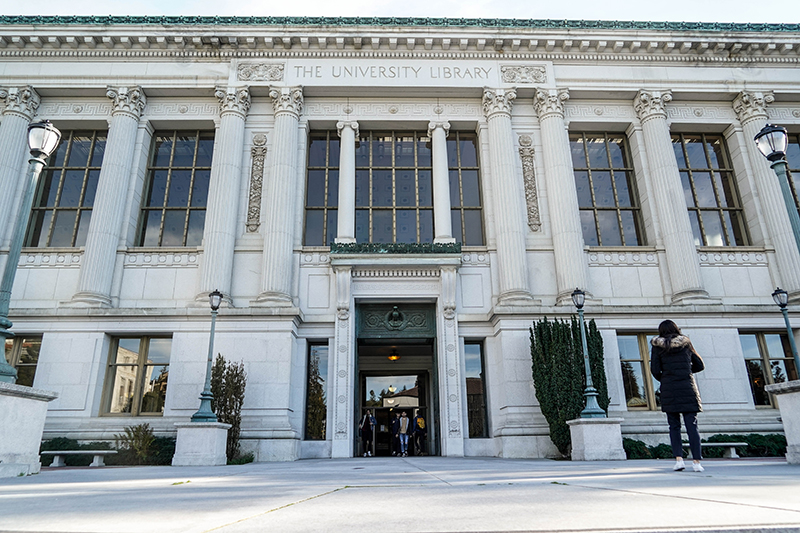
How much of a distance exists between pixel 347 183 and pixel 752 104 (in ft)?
54.4

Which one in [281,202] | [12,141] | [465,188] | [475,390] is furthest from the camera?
[465,188]

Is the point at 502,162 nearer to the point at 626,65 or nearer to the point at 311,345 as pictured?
the point at 626,65

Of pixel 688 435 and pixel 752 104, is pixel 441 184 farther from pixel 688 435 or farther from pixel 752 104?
pixel 688 435

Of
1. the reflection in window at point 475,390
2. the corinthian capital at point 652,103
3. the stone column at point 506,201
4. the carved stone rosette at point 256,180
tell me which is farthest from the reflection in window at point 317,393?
the corinthian capital at point 652,103

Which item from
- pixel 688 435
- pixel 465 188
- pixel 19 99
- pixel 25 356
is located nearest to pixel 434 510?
pixel 688 435

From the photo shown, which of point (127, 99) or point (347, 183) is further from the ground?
point (127, 99)

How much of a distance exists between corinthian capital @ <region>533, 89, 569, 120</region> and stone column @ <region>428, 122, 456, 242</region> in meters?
3.72

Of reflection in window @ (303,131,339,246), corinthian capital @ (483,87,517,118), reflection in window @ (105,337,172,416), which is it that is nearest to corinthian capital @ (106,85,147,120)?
reflection in window @ (303,131,339,246)

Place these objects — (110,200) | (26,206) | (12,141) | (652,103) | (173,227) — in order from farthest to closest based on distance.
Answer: (652,103)
(173,227)
(12,141)
(110,200)
(26,206)

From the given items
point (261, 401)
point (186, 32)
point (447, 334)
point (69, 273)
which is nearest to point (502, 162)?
point (447, 334)

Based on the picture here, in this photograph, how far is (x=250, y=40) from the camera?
20.7 m

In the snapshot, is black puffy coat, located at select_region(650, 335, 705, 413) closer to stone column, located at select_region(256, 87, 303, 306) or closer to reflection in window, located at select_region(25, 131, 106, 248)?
stone column, located at select_region(256, 87, 303, 306)

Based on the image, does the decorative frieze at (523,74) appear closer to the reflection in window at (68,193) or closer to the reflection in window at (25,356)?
the reflection in window at (68,193)

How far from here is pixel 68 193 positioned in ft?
66.5
